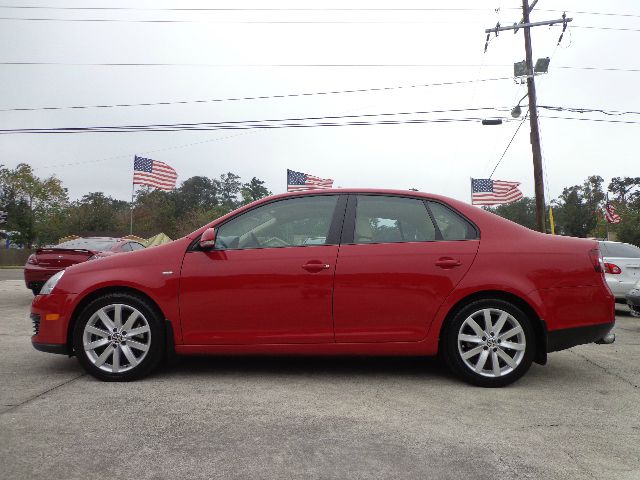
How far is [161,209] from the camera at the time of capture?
248 feet

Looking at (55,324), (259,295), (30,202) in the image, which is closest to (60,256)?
(55,324)

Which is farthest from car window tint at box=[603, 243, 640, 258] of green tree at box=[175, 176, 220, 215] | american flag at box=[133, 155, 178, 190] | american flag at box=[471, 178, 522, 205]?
green tree at box=[175, 176, 220, 215]

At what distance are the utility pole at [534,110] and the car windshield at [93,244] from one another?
1406 centimetres

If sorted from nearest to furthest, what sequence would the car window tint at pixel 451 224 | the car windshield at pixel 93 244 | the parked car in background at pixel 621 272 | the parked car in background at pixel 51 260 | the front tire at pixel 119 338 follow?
the front tire at pixel 119 338 < the car window tint at pixel 451 224 < the parked car in background at pixel 621 272 < the parked car in background at pixel 51 260 < the car windshield at pixel 93 244

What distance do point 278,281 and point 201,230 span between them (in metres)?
0.80

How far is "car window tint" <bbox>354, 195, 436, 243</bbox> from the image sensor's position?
4469 millimetres

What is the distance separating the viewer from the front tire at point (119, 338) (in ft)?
14.2

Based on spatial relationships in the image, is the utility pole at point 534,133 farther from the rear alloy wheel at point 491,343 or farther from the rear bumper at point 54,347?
the rear bumper at point 54,347

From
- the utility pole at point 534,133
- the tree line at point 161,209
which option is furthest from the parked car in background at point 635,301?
the tree line at point 161,209

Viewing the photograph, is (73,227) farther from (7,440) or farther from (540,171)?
(7,440)

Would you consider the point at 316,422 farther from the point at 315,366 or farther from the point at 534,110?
the point at 534,110

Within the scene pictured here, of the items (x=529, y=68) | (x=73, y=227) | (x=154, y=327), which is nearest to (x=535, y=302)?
(x=154, y=327)

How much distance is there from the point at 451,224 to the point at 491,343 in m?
1.00

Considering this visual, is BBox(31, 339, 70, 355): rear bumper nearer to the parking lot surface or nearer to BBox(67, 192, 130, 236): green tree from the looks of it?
the parking lot surface
